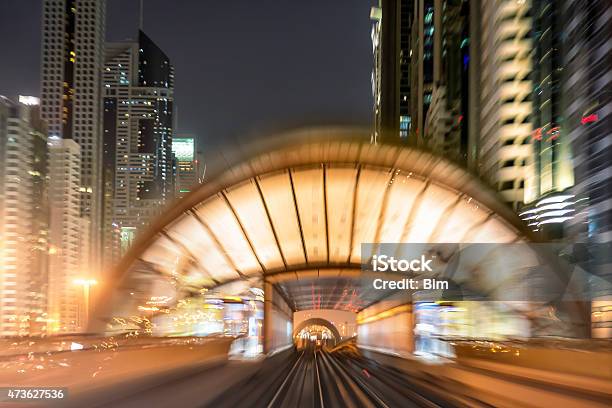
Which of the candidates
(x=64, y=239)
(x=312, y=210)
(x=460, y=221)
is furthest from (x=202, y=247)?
(x=64, y=239)

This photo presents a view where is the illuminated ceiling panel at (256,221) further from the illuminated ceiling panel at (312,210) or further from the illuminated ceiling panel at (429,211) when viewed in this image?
the illuminated ceiling panel at (429,211)

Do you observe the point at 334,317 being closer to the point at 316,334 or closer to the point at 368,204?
the point at 316,334

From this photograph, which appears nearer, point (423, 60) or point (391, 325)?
point (391, 325)

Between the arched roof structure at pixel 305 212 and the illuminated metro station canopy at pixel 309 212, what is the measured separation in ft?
0.20

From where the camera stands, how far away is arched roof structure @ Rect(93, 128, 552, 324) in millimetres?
39188

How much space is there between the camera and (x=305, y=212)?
4394cm

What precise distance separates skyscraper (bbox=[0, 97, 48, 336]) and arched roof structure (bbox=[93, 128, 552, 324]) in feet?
311

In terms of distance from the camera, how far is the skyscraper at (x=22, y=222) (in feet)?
440

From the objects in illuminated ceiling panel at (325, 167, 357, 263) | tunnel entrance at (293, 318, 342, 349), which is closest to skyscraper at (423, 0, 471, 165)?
tunnel entrance at (293, 318, 342, 349)

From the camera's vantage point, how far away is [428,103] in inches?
6152

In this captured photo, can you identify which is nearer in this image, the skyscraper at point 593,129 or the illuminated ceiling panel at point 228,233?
Result: the illuminated ceiling panel at point 228,233

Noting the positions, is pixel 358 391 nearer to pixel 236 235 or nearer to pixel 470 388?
pixel 470 388

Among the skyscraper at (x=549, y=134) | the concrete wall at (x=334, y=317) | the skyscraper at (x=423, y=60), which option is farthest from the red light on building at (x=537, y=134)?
the skyscraper at (x=423, y=60)

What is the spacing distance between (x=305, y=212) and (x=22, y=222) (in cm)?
11405
